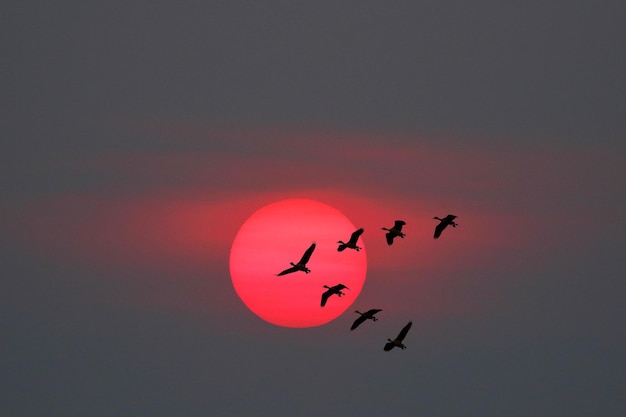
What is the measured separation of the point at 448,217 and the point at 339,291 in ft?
45.4

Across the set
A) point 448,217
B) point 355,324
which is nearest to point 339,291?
point 355,324

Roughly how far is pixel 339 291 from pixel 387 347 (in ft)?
23.2

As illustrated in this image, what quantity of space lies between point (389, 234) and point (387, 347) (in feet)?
35.5

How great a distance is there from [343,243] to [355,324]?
25.8 feet

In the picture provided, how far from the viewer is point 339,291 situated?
148m

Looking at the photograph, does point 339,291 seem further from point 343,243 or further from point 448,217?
point 448,217

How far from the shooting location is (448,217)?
141500mm

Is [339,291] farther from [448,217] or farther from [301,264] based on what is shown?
→ [448,217]

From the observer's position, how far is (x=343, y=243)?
14812cm

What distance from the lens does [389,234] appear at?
14562 centimetres

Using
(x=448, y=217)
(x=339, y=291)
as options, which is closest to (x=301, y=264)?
(x=339, y=291)

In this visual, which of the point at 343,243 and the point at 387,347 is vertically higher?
the point at 343,243

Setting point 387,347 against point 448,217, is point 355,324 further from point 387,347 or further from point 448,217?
point 448,217

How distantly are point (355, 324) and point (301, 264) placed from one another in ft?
25.4
